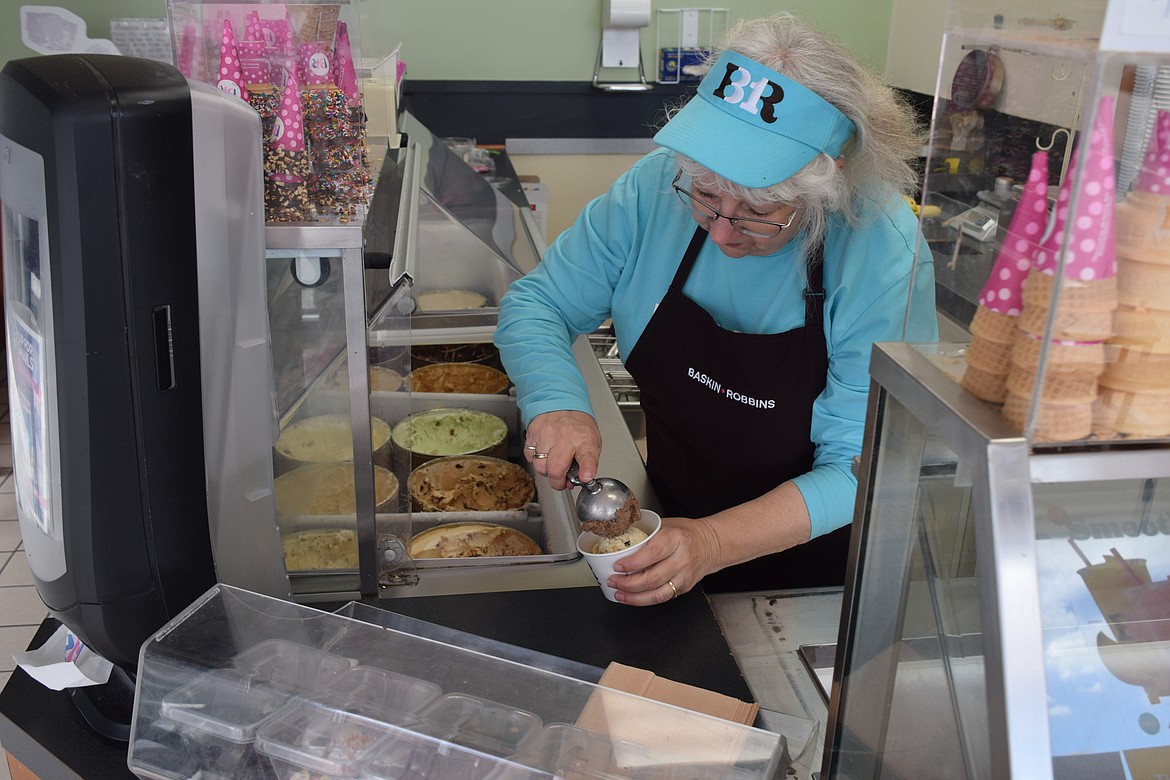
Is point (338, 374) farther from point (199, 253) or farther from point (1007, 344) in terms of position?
point (1007, 344)

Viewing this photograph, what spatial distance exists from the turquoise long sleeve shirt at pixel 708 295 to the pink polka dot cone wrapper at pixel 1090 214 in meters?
0.74

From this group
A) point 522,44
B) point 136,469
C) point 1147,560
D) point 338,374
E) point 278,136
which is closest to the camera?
point 1147,560

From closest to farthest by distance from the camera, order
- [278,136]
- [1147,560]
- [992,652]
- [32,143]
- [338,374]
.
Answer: [992,652] < [1147,560] < [32,143] < [278,136] < [338,374]

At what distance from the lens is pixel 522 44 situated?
4.82 meters

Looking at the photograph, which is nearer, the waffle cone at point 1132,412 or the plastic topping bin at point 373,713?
the waffle cone at point 1132,412

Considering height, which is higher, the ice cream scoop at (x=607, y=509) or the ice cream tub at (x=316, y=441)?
the ice cream tub at (x=316, y=441)

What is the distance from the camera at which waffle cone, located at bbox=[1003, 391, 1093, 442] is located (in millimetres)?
672

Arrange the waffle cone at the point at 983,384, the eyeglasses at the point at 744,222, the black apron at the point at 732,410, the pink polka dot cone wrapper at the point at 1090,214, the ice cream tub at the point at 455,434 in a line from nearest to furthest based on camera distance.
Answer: the pink polka dot cone wrapper at the point at 1090,214
the waffle cone at the point at 983,384
the eyeglasses at the point at 744,222
the black apron at the point at 732,410
the ice cream tub at the point at 455,434

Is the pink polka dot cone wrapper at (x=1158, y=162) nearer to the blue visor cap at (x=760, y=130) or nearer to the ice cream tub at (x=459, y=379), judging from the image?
the blue visor cap at (x=760, y=130)

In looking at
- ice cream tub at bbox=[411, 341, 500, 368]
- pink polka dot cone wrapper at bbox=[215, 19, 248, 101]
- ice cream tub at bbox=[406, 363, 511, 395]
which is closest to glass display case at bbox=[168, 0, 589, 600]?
pink polka dot cone wrapper at bbox=[215, 19, 248, 101]

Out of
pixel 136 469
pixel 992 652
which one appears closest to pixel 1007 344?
pixel 992 652

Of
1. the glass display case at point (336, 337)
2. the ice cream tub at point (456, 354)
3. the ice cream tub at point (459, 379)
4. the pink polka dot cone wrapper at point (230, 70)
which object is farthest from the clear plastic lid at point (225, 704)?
the ice cream tub at point (456, 354)

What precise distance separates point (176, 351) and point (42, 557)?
11.3 inches

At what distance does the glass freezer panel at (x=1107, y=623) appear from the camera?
29.1 inches
